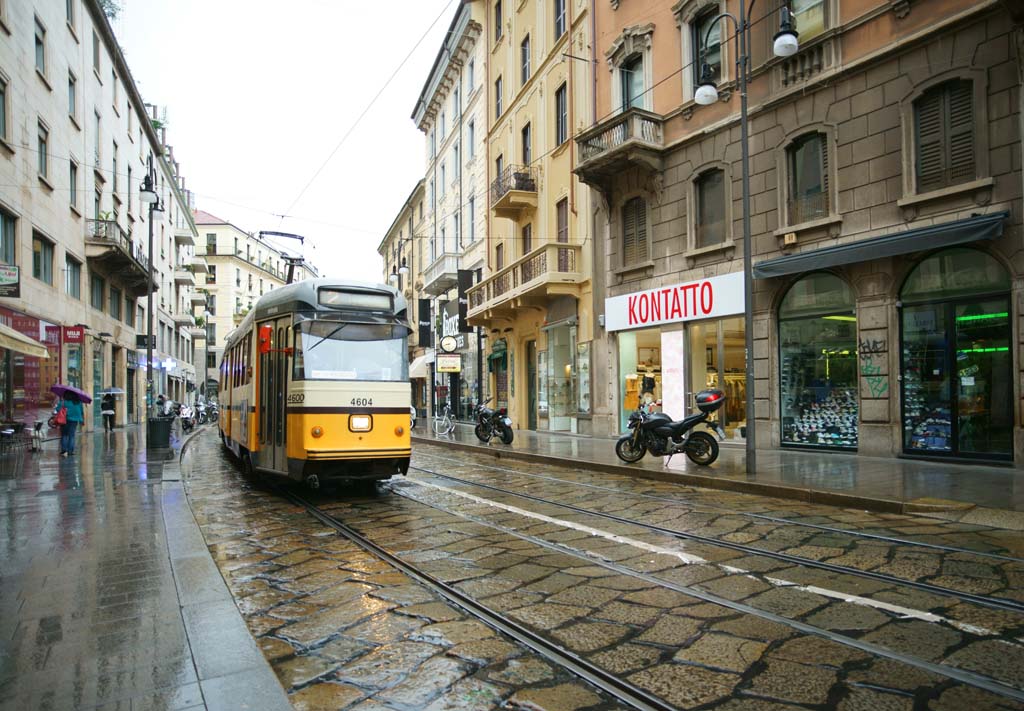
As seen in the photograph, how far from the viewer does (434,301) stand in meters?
40.0

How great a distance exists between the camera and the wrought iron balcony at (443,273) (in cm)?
3241

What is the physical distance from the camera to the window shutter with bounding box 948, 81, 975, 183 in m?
11.1

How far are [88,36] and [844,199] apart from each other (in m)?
28.3

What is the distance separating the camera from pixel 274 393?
31.1 ft

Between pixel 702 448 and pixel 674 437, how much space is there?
525 mm

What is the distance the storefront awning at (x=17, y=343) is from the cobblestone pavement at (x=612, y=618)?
31.8 ft

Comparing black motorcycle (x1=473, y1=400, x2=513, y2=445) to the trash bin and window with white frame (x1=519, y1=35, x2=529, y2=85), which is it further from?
window with white frame (x1=519, y1=35, x2=529, y2=85)

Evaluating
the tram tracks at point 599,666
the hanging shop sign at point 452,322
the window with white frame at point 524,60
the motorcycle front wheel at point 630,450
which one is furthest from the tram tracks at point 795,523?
the hanging shop sign at point 452,322

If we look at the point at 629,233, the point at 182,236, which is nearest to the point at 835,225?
the point at 629,233

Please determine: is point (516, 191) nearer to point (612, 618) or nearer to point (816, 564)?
point (816, 564)

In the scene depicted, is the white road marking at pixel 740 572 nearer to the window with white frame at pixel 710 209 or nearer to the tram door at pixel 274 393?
the tram door at pixel 274 393

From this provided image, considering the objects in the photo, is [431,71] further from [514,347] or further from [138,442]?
[138,442]

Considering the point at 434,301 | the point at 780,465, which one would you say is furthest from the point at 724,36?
the point at 434,301

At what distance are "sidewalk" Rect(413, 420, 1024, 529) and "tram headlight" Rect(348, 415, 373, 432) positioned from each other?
192 inches
